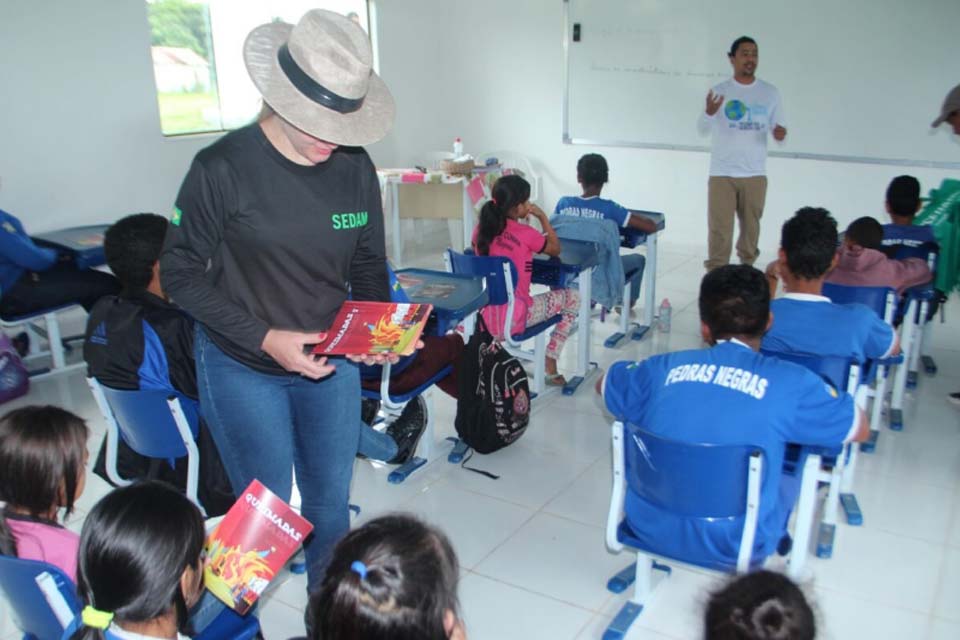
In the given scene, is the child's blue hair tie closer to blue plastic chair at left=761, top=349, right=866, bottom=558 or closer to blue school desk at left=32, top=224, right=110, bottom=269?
blue plastic chair at left=761, top=349, right=866, bottom=558

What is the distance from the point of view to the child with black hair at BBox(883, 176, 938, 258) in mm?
3848

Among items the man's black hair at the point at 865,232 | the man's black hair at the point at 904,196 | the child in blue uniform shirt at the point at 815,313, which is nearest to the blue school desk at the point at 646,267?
the man's black hair at the point at 904,196

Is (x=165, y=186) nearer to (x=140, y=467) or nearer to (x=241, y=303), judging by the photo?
(x=140, y=467)

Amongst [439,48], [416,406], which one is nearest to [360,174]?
[416,406]

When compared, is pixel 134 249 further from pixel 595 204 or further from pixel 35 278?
pixel 595 204

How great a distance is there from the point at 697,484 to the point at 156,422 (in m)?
1.49

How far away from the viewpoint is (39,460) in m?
1.73

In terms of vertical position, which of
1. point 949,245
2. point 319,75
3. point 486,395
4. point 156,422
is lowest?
point 486,395

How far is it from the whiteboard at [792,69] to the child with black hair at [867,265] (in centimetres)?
301

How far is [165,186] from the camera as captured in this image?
19.1 feet

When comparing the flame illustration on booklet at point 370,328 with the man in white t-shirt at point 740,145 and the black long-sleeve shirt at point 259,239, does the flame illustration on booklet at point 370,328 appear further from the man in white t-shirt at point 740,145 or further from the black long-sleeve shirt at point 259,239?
the man in white t-shirt at point 740,145

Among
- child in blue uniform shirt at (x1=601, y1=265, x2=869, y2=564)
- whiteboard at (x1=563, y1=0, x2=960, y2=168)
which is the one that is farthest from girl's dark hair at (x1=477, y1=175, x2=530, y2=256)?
whiteboard at (x1=563, y1=0, x2=960, y2=168)

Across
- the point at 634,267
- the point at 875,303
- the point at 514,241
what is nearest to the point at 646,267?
the point at 634,267

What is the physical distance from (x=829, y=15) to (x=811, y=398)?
5293mm
